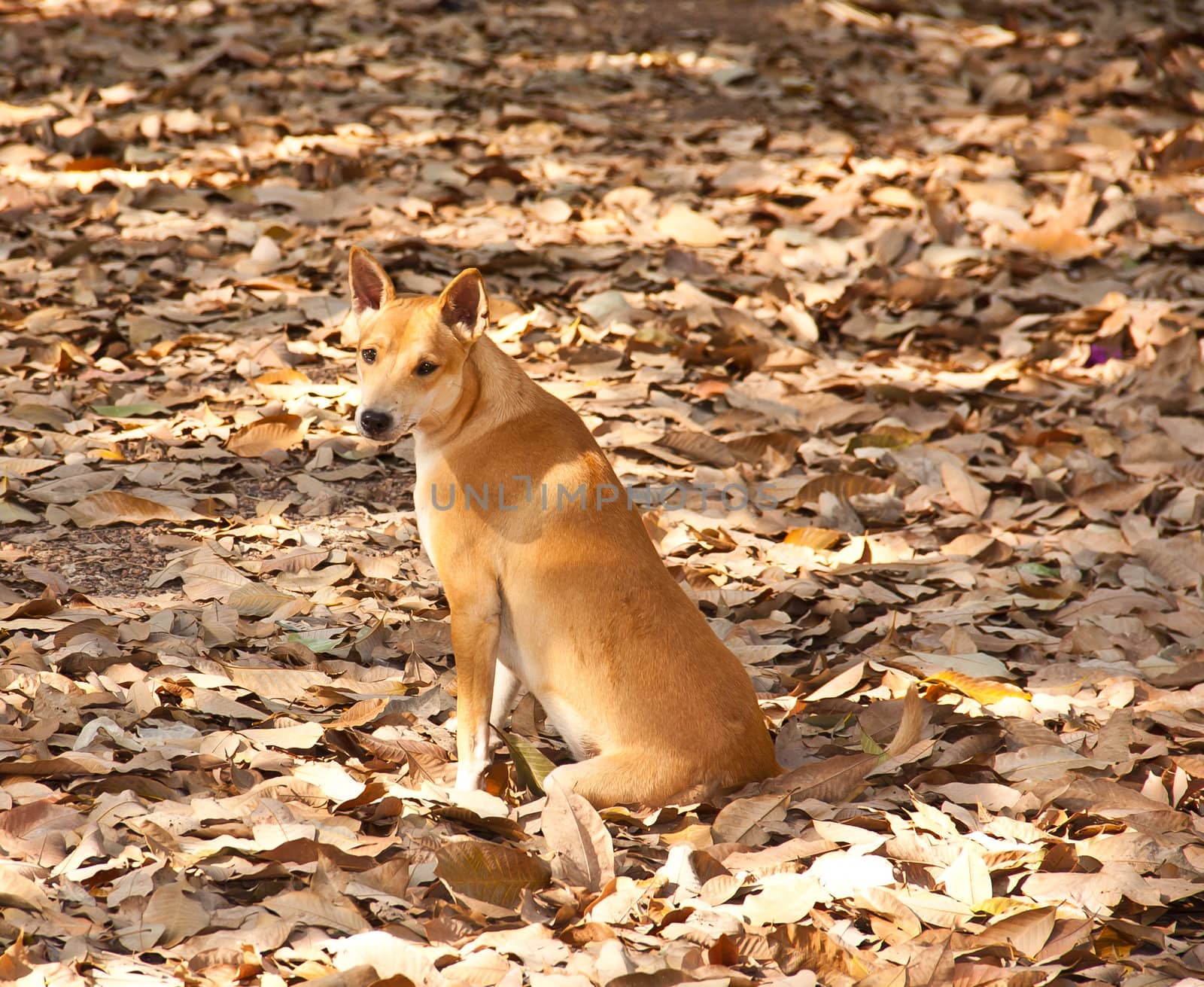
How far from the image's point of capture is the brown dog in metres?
3.87

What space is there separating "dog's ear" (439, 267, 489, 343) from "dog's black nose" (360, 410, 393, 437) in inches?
14.8

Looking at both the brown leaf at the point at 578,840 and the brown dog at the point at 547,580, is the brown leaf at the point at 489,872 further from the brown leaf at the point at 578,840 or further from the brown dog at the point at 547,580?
the brown dog at the point at 547,580

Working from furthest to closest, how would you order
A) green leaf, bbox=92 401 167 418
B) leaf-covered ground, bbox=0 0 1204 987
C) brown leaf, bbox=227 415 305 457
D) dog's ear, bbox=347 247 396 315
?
1. green leaf, bbox=92 401 167 418
2. brown leaf, bbox=227 415 305 457
3. dog's ear, bbox=347 247 396 315
4. leaf-covered ground, bbox=0 0 1204 987

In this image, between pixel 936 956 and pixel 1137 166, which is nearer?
pixel 936 956

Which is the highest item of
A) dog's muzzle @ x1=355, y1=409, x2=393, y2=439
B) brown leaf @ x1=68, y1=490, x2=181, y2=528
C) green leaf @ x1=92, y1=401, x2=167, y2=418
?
dog's muzzle @ x1=355, y1=409, x2=393, y2=439

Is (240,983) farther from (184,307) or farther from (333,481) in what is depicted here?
(184,307)

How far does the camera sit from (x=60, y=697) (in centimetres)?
406

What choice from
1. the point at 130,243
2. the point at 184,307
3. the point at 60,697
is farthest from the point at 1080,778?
the point at 130,243

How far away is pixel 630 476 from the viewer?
6102mm

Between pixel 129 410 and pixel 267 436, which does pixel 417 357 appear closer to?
pixel 267 436

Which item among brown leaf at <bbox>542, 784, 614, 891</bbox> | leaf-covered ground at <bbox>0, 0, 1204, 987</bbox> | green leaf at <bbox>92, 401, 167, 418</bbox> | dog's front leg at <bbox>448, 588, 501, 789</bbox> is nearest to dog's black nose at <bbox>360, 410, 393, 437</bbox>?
dog's front leg at <bbox>448, 588, 501, 789</bbox>

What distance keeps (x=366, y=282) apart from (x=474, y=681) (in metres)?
1.38

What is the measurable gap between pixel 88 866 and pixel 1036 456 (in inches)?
188

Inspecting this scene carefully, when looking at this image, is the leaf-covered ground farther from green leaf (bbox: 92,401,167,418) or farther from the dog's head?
the dog's head
